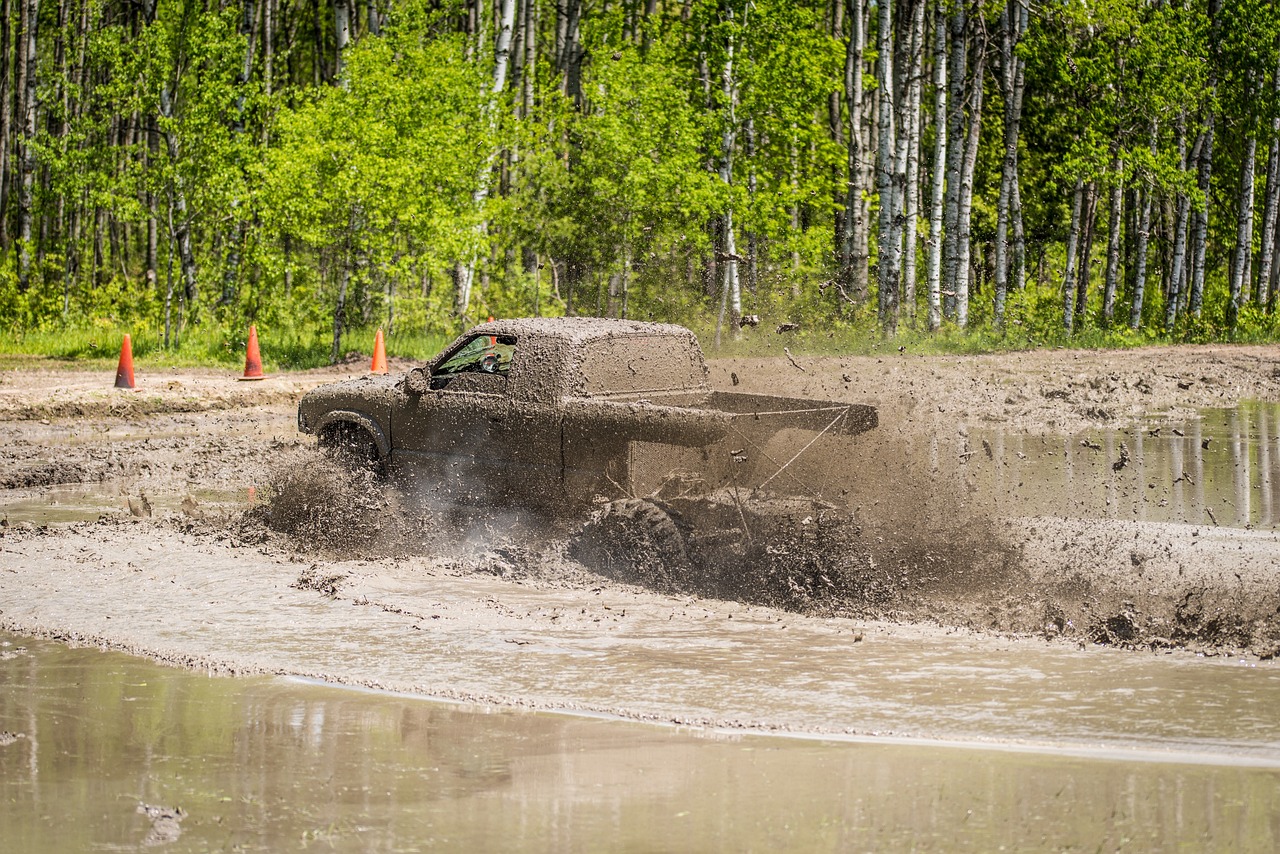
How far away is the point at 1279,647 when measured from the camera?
7.49 metres

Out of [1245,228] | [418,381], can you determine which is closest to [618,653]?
[418,381]

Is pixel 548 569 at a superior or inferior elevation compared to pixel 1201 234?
inferior

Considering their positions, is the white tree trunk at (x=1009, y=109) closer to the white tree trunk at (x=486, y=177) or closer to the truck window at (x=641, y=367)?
the white tree trunk at (x=486, y=177)

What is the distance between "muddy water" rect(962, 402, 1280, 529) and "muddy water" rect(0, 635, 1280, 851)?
19.5 feet

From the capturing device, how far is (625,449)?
9852 millimetres

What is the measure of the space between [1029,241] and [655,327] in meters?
40.1

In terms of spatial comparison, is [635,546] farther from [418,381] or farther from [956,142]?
[956,142]

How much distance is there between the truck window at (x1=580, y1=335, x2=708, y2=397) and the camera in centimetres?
1052

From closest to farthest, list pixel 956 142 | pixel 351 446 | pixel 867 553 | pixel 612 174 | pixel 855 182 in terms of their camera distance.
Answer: pixel 867 553
pixel 351 446
pixel 612 174
pixel 956 142
pixel 855 182

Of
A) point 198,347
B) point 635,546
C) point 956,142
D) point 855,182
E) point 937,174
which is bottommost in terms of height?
point 635,546

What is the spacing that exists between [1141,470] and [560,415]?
6.94 meters

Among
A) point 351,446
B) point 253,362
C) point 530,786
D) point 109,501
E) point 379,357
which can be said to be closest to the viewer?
point 530,786

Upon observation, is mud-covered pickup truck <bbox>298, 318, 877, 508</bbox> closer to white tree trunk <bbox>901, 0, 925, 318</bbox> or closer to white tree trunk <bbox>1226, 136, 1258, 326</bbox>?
white tree trunk <bbox>901, 0, 925, 318</bbox>

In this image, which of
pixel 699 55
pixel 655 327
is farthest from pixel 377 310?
pixel 655 327
